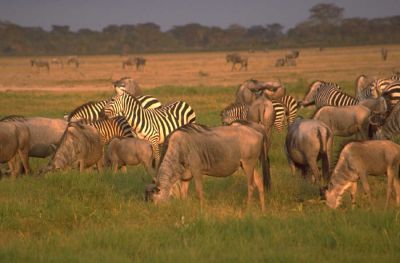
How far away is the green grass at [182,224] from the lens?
6.26m

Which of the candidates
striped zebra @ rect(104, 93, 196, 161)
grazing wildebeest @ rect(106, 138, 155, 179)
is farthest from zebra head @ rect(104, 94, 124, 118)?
grazing wildebeest @ rect(106, 138, 155, 179)

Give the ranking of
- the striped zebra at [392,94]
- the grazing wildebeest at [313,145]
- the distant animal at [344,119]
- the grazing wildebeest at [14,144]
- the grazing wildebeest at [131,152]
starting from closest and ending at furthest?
the grazing wildebeest at [313,145], the grazing wildebeest at [14,144], the grazing wildebeest at [131,152], the distant animal at [344,119], the striped zebra at [392,94]

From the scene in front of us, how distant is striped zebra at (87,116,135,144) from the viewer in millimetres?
13398

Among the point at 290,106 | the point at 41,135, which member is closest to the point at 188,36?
the point at 290,106

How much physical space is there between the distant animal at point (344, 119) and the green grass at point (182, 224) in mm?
2275

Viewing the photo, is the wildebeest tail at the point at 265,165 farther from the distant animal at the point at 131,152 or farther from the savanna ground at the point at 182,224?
the distant animal at the point at 131,152

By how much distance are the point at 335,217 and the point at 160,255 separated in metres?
2.16

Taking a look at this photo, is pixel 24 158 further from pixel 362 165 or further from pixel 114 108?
pixel 362 165

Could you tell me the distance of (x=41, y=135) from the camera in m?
12.0

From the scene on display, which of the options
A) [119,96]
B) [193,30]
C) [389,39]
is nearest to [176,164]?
[119,96]

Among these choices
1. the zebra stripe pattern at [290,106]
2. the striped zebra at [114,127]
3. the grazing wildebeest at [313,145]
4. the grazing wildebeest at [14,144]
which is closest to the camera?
the grazing wildebeest at [313,145]

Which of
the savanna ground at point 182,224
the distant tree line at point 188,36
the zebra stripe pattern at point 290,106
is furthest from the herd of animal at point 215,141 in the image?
the distant tree line at point 188,36

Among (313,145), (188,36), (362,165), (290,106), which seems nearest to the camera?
(362,165)

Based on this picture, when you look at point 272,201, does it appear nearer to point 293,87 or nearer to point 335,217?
point 335,217
